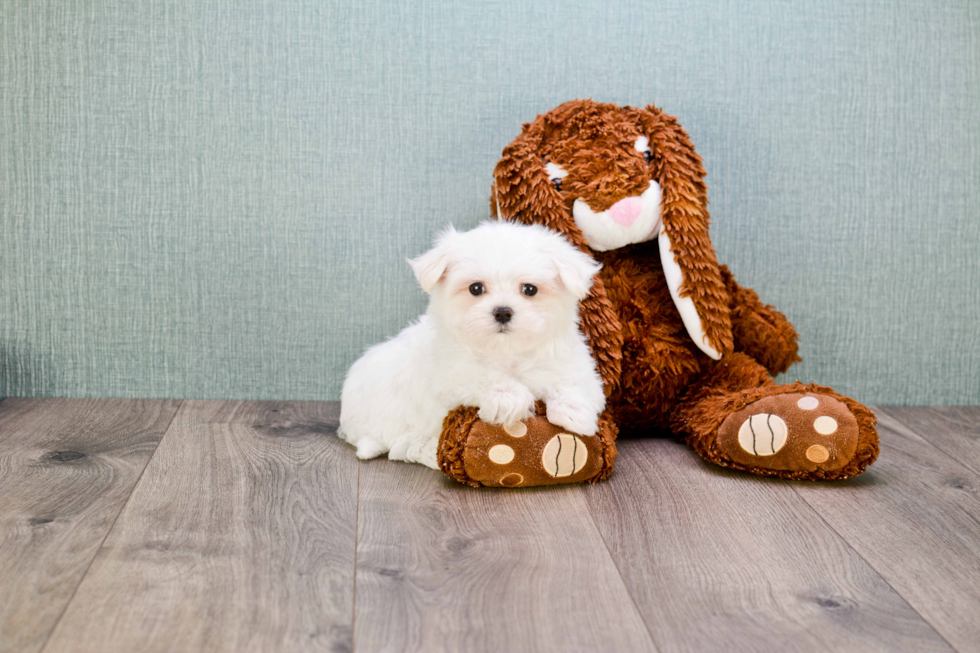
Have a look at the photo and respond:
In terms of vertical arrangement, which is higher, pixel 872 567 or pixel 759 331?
pixel 759 331

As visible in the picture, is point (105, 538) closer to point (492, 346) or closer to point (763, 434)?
point (492, 346)

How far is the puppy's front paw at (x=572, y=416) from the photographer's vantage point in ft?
4.89

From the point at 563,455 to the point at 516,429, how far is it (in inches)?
3.7

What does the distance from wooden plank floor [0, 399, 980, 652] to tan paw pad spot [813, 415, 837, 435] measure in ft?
0.36

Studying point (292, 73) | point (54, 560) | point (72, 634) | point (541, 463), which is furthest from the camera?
point (292, 73)

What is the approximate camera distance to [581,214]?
1698mm

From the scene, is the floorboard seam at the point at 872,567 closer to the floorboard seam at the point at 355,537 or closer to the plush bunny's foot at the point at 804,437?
the plush bunny's foot at the point at 804,437

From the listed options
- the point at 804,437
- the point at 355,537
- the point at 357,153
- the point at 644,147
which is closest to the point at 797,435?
the point at 804,437

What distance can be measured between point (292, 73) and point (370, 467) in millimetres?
939

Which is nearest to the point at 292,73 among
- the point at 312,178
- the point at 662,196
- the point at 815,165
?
the point at 312,178

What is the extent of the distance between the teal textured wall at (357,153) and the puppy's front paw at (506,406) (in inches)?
24.6

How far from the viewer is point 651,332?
69.8 inches

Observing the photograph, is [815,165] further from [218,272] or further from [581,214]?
[218,272]

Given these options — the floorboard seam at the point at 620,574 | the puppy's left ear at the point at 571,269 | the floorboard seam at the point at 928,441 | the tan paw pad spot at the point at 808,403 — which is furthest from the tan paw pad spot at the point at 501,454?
the floorboard seam at the point at 928,441
